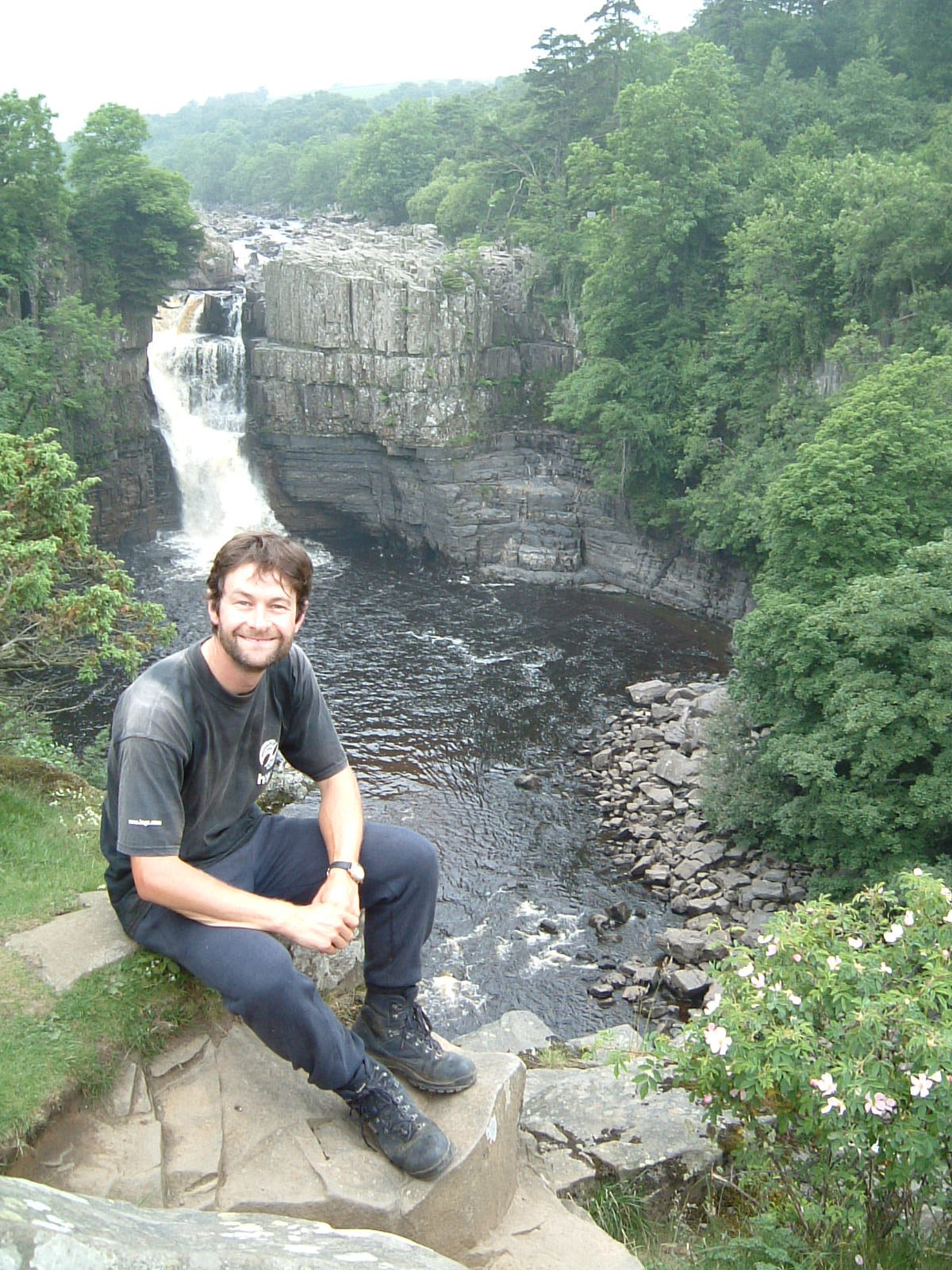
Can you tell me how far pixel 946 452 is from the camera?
23469 mm

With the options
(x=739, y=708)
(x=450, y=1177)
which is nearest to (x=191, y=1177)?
(x=450, y=1177)

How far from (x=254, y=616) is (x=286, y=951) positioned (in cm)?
178

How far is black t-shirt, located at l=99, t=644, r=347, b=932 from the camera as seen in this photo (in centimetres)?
515

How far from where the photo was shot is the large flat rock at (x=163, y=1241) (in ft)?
9.71

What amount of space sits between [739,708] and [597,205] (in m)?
24.1

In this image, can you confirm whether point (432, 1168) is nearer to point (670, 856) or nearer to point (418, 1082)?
point (418, 1082)

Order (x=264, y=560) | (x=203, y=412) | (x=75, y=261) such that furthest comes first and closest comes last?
(x=203, y=412) → (x=75, y=261) → (x=264, y=560)

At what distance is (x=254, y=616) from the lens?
17.2 feet

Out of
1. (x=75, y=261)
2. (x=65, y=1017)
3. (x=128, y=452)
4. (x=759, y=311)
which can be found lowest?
(x=128, y=452)

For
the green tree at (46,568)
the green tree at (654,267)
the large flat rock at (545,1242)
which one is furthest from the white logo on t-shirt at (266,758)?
the green tree at (654,267)

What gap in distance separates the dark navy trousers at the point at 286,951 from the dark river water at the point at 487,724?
11.5 m

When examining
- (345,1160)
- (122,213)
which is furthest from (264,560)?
(122,213)

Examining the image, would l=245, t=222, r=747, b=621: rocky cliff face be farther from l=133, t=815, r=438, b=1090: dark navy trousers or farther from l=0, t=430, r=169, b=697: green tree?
l=133, t=815, r=438, b=1090: dark navy trousers

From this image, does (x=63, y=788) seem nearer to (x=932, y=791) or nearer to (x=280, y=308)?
(x=932, y=791)
